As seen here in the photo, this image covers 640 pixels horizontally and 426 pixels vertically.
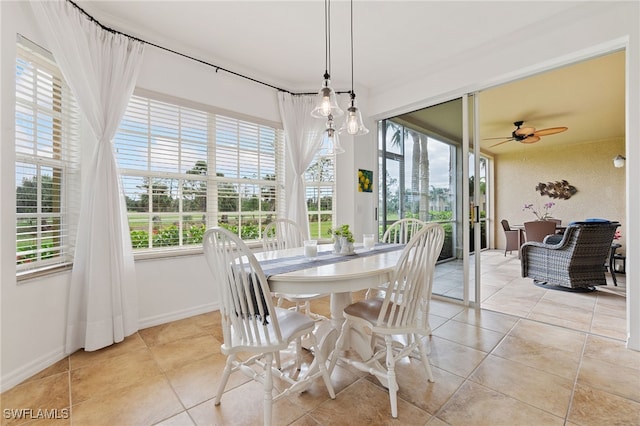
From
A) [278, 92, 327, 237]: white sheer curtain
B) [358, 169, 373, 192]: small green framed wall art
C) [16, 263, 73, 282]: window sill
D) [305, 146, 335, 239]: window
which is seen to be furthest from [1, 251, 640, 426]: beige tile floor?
[358, 169, 373, 192]: small green framed wall art

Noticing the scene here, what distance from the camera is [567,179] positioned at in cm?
634

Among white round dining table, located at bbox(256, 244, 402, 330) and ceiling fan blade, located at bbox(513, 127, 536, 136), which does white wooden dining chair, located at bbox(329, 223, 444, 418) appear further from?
ceiling fan blade, located at bbox(513, 127, 536, 136)

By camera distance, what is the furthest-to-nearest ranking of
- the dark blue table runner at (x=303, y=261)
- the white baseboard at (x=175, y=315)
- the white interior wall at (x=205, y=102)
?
the white baseboard at (x=175, y=315) < the white interior wall at (x=205, y=102) < the dark blue table runner at (x=303, y=261)

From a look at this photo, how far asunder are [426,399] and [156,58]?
139 inches

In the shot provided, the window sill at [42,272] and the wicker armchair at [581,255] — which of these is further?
the wicker armchair at [581,255]

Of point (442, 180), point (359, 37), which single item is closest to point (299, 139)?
point (359, 37)

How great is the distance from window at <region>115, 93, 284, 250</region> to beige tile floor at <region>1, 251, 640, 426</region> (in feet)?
3.41

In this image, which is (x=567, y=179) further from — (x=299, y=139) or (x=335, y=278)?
(x=335, y=278)

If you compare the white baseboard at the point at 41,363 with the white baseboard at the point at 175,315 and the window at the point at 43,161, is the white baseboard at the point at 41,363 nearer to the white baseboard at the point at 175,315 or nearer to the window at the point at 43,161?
the white baseboard at the point at 175,315

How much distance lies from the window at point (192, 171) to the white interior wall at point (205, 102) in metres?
0.20

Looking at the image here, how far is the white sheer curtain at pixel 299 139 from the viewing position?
11.6 feet

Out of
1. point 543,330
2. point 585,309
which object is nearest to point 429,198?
point 543,330

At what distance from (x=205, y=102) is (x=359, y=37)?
1.73 meters

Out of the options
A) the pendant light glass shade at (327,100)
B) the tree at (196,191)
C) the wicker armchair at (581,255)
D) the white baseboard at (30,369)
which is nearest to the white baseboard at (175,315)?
the white baseboard at (30,369)
